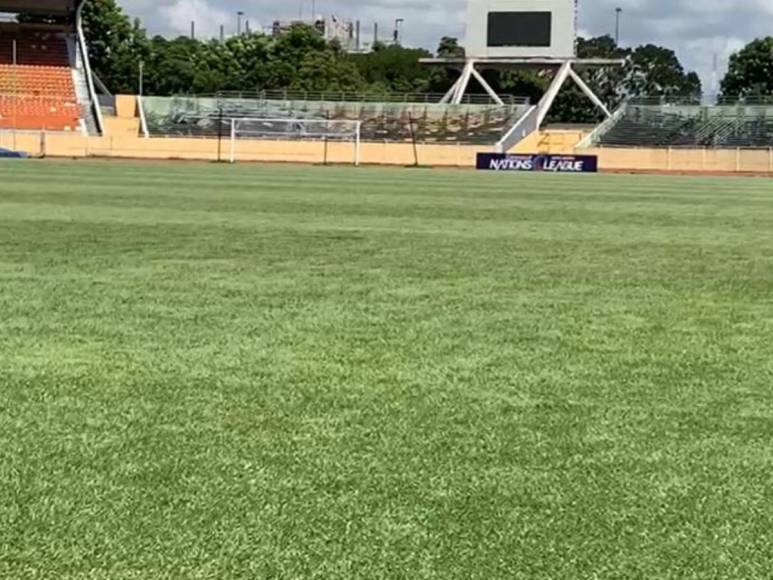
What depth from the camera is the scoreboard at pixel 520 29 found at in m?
80.8

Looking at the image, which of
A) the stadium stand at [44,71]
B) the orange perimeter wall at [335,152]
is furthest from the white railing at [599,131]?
the stadium stand at [44,71]

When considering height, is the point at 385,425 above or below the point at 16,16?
below

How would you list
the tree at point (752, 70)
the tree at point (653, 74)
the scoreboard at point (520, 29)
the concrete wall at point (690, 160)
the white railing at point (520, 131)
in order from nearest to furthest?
1. the concrete wall at point (690, 160)
2. the white railing at point (520, 131)
3. the scoreboard at point (520, 29)
4. the tree at point (752, 70)
5. the tree at point (653, 74)

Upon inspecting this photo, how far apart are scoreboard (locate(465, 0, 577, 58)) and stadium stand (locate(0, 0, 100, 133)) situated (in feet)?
99.7

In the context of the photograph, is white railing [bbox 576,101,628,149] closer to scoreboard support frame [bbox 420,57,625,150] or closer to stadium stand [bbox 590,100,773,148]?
stadium stand [bbox 590,100,773,148]

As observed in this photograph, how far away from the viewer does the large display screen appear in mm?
80875

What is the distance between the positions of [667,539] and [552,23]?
8071 centimetres

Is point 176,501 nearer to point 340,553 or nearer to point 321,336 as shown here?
point 340,553

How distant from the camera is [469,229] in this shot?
15562 millimetres

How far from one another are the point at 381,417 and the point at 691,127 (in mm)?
66995

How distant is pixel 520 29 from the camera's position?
8144 cm

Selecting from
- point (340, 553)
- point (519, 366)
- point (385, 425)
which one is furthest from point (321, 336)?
point (340, 553)

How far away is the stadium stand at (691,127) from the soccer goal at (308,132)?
51.1 ft

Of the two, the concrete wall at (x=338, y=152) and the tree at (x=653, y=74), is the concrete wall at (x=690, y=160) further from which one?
the tree at (x=653, y=74)
